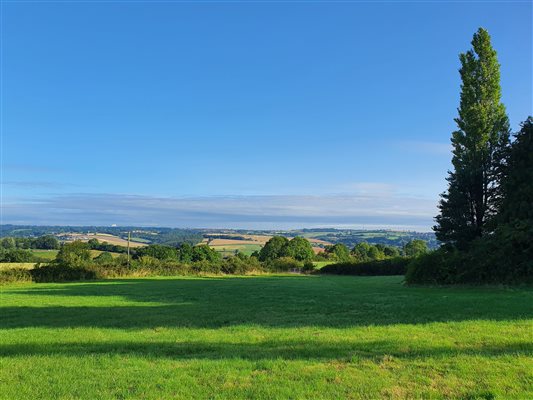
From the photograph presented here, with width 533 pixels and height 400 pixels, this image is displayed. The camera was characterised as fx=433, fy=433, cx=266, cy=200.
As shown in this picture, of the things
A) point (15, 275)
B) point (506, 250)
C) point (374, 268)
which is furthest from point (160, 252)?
point (506, 250)

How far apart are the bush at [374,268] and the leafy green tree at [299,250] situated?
27.1 m

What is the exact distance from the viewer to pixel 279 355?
7.16 metres

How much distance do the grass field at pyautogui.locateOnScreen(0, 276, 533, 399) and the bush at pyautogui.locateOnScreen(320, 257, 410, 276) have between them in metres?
43.4

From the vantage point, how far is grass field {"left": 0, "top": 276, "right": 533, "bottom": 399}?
5.39m

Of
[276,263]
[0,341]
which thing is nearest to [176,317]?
[0,341]

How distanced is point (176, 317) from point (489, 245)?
55.3 ft

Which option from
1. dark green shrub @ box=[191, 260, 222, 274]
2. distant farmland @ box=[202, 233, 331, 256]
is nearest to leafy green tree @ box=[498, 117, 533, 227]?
dark green shrub @ box=[191, 260, 222, 274]

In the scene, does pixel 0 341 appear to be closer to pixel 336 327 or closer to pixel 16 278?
pixel 336 327

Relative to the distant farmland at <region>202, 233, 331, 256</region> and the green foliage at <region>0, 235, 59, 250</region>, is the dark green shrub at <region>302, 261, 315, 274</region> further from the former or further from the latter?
the green foliage at <region>0, 235, 59, 250</region>

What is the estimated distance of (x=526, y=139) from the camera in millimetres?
24094

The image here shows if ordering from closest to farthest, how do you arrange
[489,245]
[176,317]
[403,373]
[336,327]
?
[403,373] → [336,327] → [176,317] → [489,245]

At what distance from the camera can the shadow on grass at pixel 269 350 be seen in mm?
6863

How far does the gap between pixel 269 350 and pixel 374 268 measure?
50.5 meters

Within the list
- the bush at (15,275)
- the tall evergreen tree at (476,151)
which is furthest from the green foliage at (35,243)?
the tall evergreen tree at (476,151)
